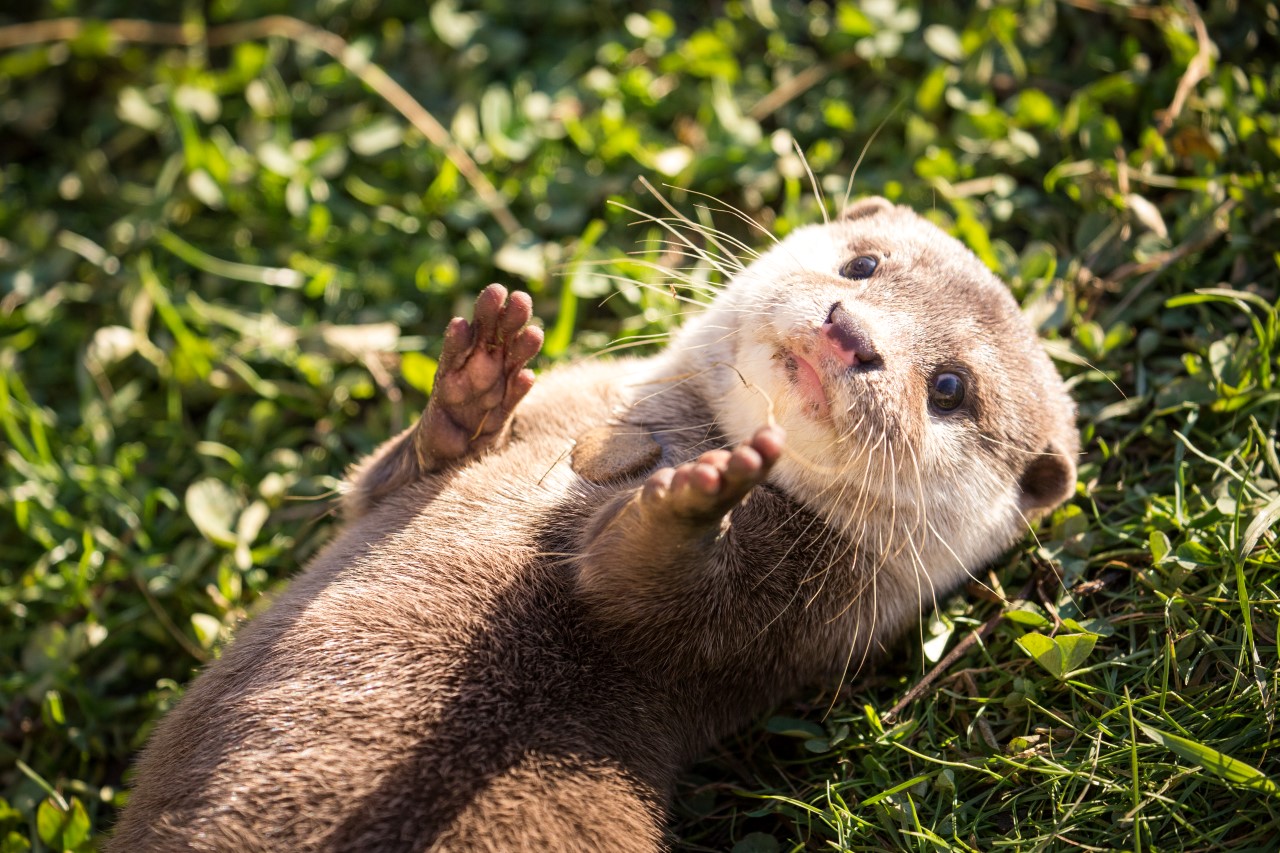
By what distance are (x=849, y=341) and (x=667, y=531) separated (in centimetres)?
57

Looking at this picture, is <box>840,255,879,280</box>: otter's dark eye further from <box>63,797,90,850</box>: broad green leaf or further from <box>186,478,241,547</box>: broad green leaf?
<box>63,797,90,850</box>: broad green leaf

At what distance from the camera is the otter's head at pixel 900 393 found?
2.13m

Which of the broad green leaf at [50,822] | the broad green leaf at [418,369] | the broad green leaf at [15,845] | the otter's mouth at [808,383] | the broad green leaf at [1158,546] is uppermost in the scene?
the otter's mouth at [808,383]

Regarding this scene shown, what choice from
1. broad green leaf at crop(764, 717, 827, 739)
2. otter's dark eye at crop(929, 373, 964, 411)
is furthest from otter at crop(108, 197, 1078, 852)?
broad green leaf at crop(764, 717, 827, 739)

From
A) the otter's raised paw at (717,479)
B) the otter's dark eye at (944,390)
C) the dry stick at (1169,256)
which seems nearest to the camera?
the otter's raised paw at (717,479)

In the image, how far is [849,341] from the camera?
209cm

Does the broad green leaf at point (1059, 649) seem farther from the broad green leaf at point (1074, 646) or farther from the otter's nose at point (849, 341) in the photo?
the otter's nose at point (849, 341)

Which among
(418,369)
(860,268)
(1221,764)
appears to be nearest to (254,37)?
(418,369)

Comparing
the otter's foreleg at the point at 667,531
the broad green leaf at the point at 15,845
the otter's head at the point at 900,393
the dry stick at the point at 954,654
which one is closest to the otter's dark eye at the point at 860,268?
the otter's head at the point at 900,393

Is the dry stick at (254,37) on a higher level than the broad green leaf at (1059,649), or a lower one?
higher

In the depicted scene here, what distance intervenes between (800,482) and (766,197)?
157cm

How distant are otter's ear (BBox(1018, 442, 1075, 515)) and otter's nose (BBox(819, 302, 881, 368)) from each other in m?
0.61

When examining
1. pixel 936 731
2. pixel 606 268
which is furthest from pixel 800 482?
pixel 606 268

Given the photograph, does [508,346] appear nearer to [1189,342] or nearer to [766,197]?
[766,197]
